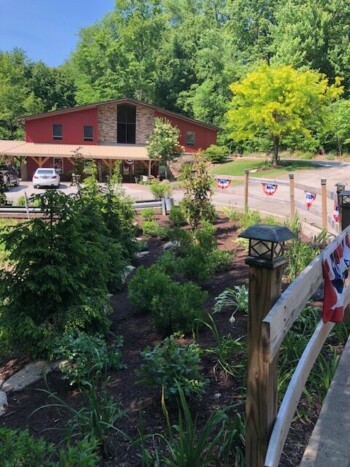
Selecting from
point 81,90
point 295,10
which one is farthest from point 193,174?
point 81,90

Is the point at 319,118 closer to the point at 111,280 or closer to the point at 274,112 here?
the point at 274,112

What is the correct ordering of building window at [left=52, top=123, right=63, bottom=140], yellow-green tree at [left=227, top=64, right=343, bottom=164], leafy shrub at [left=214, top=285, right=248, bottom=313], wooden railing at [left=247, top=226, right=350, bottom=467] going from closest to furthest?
wooden railing at [left=247, top=226, right=350, bottom=467], leafy shrub at [left=214, top=285, right=248, bottom=313], yellow-green tree at [left=227, top=64, right=343, bottom=164], building window at [left=52, top=123, right=63, bottom=140]

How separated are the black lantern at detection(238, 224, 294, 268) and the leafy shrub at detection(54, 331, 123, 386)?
6.71 feet

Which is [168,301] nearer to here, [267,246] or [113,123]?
[267,246]

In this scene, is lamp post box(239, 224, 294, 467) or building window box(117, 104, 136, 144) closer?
lamp post box(239, 224, 294, 467)

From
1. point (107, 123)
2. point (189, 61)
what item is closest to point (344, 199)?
point (107, 123)

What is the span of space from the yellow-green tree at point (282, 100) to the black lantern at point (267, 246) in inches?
1110

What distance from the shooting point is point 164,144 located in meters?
32.0

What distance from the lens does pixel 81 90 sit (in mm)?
52375

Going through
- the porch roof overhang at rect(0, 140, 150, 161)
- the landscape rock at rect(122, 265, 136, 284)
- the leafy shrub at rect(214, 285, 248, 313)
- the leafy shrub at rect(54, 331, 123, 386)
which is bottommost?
the leafy shrub at rect(54, 331, 123, 386)

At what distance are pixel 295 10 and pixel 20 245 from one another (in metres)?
46.4

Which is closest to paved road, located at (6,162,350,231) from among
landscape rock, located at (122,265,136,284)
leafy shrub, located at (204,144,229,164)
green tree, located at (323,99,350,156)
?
landscape rock, located at (122,265,136,284)

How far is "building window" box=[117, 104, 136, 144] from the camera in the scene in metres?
36.7

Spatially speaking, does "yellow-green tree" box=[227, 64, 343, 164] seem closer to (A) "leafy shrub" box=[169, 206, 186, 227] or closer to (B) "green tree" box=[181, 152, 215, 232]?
(A) "leafy shrub" box=[169, 206, 186, 227]
